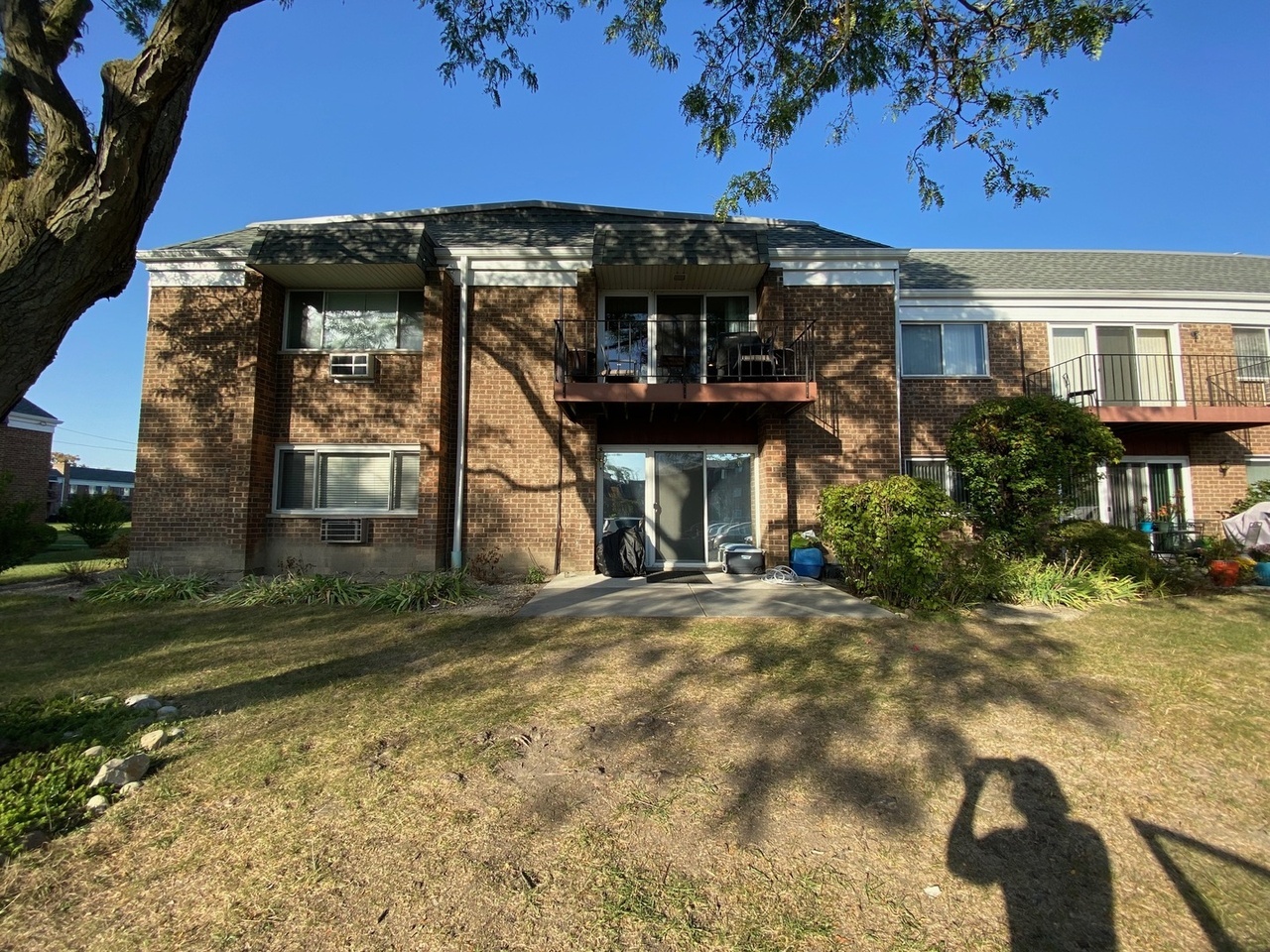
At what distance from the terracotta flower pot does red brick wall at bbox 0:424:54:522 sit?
1268 inches

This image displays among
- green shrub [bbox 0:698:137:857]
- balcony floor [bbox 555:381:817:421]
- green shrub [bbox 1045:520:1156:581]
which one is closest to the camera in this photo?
green shrub [bbox 0:698:137:857]

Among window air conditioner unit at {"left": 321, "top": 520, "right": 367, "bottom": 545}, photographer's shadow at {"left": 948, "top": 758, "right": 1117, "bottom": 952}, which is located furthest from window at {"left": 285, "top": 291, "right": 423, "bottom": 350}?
photographer's shadow at {"left": 948, "top": 758, "right": 1117, "bottom": 952}

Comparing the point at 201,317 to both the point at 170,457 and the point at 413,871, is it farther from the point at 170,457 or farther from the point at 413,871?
the point at 413,871

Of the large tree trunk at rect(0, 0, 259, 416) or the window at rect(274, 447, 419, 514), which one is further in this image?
the window at rect(274, 447, 419, 514)

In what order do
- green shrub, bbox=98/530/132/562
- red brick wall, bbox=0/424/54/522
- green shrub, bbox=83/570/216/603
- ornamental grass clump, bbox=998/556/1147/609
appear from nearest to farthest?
ornamental grass clump, bbox=998/556/1147/609 < green shrub, bbox=83/570/216/603 < green shrub, bbox=98/530/132/562 < red brick wall, bbox=0/424/54/522

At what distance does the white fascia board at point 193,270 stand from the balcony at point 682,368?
6118 mm

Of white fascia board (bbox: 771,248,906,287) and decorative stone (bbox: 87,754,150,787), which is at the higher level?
white fascia board (bbox: 771,248,906,287)

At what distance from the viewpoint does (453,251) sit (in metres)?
10.2

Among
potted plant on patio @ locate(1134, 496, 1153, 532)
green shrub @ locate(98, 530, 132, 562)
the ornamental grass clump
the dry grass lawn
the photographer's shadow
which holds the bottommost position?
the photographer's shadow

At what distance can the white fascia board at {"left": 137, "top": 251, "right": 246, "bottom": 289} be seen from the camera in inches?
405

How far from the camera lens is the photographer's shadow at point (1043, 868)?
2186mm

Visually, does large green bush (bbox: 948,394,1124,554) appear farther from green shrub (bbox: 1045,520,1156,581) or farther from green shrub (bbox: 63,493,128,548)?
green shrub (bbox: 63,493,128,548)

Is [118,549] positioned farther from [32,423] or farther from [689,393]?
[32,423]

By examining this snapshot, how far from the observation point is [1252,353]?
1245 cm
